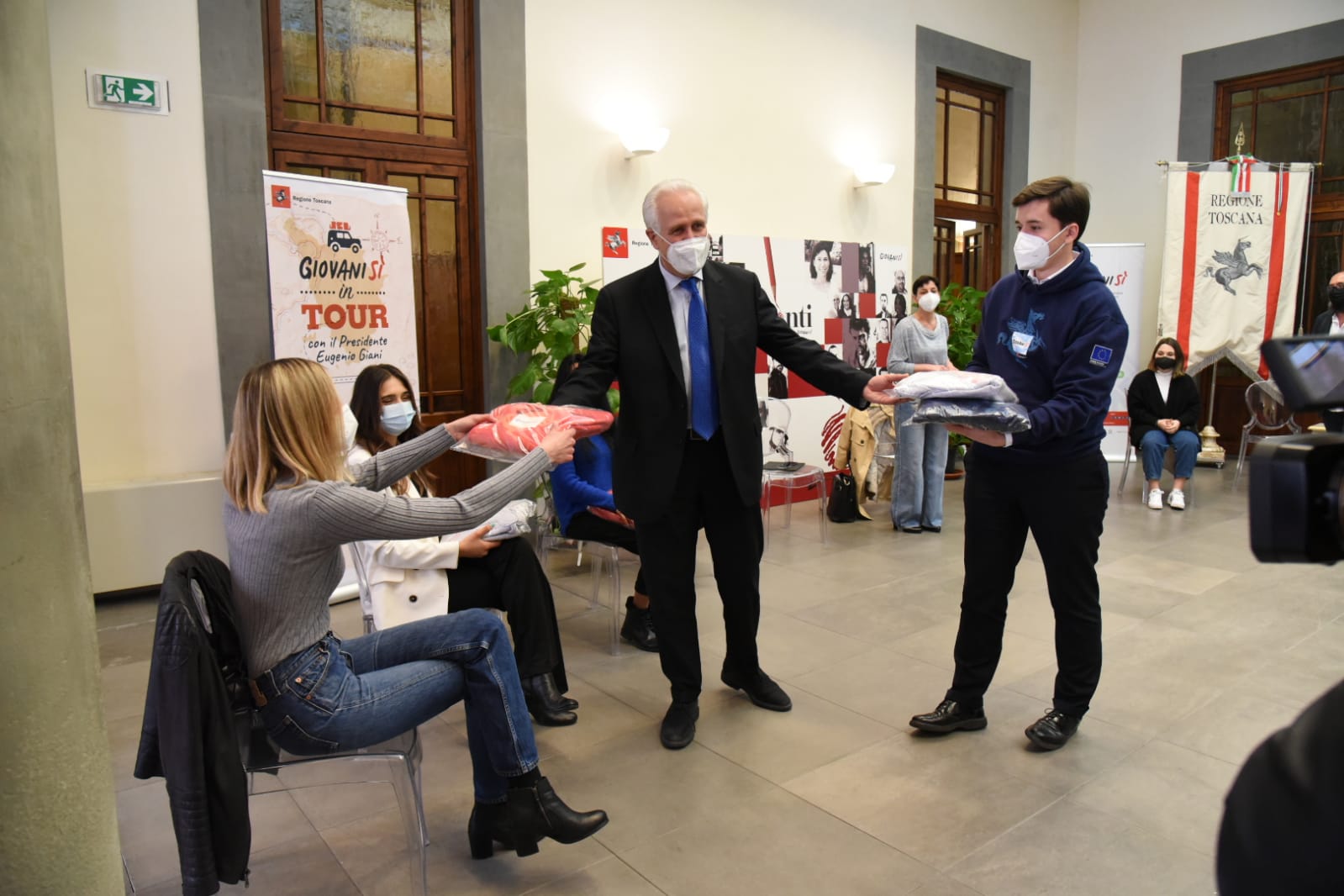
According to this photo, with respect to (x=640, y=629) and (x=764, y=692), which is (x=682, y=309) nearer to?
(x=764, y=692)

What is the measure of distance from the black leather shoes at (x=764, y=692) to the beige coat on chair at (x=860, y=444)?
3.23 meters

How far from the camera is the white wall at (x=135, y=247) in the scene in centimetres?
426

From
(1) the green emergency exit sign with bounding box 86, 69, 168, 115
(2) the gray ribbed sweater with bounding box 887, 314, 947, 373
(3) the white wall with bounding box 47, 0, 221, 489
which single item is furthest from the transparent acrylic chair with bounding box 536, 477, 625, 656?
(1) the green emergency exit sign with bounding box 86, 69, 168, 115

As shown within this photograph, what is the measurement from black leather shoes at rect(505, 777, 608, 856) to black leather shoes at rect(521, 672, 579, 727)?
90cm

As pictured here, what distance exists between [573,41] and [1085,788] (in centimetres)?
497

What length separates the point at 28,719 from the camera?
1547 mm

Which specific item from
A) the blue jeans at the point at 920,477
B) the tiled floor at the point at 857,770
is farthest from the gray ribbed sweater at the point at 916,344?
the tiled floor at the point at 857,770

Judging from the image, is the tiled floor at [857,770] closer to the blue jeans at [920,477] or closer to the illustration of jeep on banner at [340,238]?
the blue jeans at [920,477]

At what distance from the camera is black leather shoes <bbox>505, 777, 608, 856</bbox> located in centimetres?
216

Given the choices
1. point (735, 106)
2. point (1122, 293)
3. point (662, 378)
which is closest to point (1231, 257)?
point (1122, 293)

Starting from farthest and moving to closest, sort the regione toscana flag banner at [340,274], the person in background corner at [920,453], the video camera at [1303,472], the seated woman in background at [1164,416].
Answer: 1. the seated woman in background at [1164,416]
2. the person in background corner at [920,453]
3. the regione toscana flag banner at [340,274]
4. the video camera at [1303,472]

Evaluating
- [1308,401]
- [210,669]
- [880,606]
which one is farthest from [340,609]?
[1308,401]

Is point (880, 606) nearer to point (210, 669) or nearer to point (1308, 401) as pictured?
point (210, 669)

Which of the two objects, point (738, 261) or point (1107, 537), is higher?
point (738, 261)
